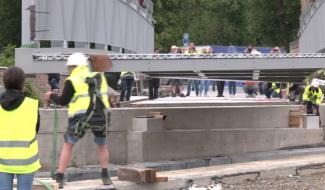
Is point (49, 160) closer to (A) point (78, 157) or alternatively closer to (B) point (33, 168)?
(A) point (78, 157)

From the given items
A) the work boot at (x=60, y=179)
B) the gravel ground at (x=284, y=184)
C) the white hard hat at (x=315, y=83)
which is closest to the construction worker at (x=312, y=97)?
the white hard hat at (x=315, y=83)

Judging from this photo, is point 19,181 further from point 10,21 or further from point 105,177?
point 10,21

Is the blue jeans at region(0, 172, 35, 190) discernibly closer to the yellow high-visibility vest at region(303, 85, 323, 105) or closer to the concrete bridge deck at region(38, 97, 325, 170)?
the concrete bridge deck at region(38, 97, 325, 170)

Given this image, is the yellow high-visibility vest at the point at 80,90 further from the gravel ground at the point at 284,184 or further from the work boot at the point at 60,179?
the gravel ground at the point at 284,184

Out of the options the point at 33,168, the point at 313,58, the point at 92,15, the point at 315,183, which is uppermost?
the point at 92,15

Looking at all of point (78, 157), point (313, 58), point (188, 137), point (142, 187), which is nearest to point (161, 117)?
point (188, 137)

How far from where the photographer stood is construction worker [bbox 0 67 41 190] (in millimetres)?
6320

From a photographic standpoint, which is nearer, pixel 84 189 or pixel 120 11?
pixel 84 189

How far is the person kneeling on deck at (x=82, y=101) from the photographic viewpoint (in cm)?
846

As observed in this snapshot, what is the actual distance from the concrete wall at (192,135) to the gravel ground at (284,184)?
3.70m

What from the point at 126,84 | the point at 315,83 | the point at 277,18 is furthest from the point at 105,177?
the point at 277,18

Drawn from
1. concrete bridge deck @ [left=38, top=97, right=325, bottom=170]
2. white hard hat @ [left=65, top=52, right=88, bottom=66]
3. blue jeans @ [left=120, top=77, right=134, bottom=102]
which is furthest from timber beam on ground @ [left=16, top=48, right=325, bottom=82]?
blue jeans @ [left=120, top=77, right=134, bottom=102]

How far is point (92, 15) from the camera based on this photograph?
12367mm

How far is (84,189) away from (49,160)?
4716 mm
